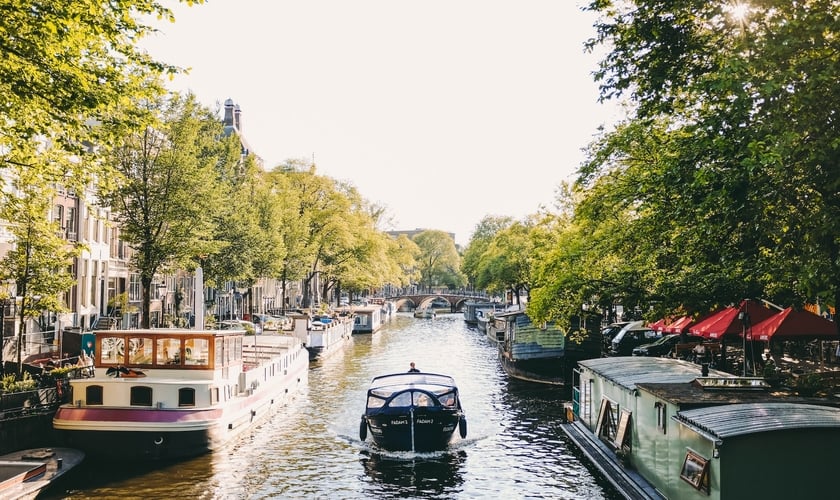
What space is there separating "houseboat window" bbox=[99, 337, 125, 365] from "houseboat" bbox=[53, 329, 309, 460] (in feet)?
0.11

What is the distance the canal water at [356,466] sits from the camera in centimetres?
2034

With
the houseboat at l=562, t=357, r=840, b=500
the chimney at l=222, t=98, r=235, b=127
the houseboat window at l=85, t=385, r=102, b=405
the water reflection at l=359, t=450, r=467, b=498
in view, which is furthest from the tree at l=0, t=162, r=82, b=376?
the chimney at l=222, t=98, r=235, b=127

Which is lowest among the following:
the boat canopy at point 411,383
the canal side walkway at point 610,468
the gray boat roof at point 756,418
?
the canal side walkway at point 610,468

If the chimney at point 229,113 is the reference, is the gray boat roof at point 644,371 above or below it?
below

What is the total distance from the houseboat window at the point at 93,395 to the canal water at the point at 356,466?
6.33 ft

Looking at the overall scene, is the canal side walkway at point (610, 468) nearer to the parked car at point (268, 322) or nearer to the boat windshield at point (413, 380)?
the boat windshield at point (413, 380)

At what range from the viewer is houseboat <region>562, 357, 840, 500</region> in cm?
1291

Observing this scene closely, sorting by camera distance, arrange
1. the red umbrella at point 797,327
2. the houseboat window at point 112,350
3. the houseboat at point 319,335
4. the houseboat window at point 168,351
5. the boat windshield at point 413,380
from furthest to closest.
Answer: the houseboat at point 319,335
the boat windshield at point 413,380
the houseboat window at point 168,351
the houseboat window at point 112,350
the red umbrella at point 797,327

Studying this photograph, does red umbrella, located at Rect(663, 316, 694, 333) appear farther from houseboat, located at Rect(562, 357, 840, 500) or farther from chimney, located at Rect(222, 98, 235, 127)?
chimney, located at Rect(222, 98, 235, 127)

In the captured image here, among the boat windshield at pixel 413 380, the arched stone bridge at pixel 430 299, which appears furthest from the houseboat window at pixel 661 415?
the arched stone bridge at pixel 430 299

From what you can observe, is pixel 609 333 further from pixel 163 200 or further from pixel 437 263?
pixel 437 263

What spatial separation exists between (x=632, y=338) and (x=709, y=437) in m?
32.2

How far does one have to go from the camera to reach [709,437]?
1334cm

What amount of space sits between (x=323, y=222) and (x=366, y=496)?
5801 centimetres
